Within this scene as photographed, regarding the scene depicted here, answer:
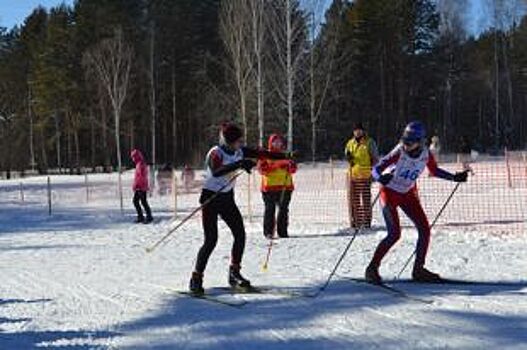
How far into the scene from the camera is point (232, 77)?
52.8m

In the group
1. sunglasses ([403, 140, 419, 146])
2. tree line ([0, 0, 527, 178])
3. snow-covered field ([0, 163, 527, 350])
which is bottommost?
snow-covered field ([0, 163, 527, 350])

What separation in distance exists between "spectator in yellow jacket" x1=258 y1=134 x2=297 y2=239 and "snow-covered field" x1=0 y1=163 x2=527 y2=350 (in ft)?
1.24

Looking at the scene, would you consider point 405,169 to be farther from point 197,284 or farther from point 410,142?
point 197,284

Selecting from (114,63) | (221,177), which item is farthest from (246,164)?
(114,63)

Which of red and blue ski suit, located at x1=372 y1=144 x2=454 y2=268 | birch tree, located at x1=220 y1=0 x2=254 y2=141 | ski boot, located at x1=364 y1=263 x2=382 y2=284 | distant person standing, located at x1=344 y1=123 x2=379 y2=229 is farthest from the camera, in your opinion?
birch tree, located at x1=220 y1=0 x2=254 y2=141

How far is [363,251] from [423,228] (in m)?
3.31

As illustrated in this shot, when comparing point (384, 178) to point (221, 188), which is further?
point (221, 188)

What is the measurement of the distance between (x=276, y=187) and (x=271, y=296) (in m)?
6.17

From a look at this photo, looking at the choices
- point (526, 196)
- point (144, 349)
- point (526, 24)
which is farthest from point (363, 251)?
point (526, 24)

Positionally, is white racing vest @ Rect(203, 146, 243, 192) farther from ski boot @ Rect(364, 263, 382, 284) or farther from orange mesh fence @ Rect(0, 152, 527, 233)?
orange mesh fence @ Rect(0, 152, 527, 233)

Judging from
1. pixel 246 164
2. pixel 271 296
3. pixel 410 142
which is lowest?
pixel 271 296

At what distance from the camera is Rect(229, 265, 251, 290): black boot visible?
890 cm

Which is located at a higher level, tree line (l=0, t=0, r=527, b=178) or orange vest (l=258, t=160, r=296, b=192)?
tree line (l=0, t=0, r=527, b=178)

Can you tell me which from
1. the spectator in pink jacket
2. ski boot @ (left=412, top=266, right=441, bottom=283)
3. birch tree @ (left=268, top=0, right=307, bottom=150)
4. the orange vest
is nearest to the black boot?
ski boot @ (left=412, top=266, right=441, bottom=283)
